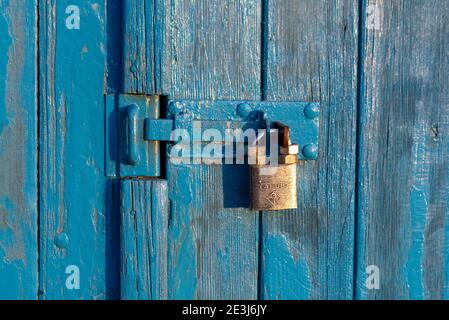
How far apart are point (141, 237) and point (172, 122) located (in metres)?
0.22

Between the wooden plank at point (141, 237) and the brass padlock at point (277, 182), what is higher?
the brass padlock at point (277, 182)

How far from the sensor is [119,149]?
106 centimetres

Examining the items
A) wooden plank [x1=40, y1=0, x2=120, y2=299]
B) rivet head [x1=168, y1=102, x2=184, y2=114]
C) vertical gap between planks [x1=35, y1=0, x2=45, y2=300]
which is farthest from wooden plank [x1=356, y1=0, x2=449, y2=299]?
vertical gap between planks [x1=35, y1=0, x2=45, y2=300]

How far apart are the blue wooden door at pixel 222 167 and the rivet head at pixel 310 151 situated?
0.02m

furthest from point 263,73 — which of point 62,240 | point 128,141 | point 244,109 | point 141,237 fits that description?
point 62,240

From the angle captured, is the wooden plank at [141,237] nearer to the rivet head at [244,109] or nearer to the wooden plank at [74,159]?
the wooden plank at [74,159]

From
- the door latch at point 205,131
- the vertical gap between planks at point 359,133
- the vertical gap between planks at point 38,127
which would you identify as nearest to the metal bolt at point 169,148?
the door latch at point 205,131

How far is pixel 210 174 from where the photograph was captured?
1.07 m

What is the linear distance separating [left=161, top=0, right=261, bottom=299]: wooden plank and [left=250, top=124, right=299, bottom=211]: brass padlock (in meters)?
0.05

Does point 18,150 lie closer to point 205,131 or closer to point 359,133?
point 205,131

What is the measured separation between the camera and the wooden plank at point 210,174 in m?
1.05

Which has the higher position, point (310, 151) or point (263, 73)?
point (263, 73)

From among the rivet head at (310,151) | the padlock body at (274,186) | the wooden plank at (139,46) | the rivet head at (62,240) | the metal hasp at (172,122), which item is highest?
the wooden plank at (139,46)

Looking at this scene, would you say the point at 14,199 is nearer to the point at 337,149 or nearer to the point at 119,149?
the point at 119,149
